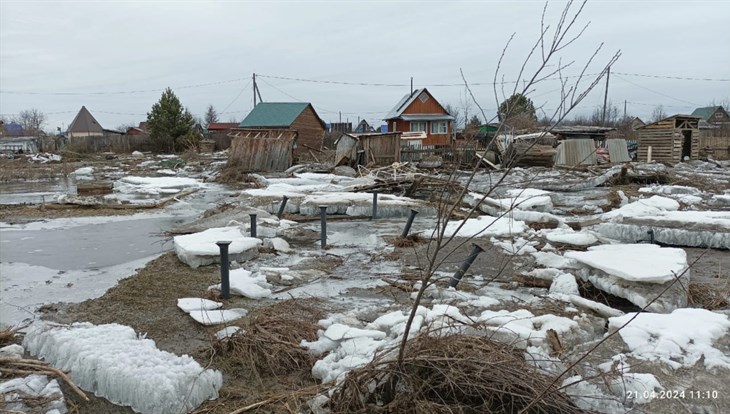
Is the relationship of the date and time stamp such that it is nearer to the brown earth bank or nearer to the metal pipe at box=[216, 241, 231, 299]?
the brown earth bank

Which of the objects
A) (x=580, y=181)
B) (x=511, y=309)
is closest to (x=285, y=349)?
(x=511, y=309)

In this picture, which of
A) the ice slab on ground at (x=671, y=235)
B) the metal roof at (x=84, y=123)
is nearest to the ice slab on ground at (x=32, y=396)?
the ice slab on ground at (x=671, y=235)

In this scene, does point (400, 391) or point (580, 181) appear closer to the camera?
point (400, 391)

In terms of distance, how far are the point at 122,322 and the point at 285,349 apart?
2072 millimetres

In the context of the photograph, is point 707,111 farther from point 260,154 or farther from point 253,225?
point 253,225

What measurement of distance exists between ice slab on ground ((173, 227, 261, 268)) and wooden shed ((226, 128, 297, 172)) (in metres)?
17.5

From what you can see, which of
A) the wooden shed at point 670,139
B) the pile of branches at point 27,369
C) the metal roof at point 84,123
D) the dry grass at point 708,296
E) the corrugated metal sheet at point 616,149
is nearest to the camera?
the pile of branches at point 27,369

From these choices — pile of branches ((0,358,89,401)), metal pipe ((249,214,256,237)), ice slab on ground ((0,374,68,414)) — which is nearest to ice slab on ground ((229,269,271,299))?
metal pipe ((249,214,256,237))

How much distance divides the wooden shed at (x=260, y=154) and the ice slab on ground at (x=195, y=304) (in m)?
20.6

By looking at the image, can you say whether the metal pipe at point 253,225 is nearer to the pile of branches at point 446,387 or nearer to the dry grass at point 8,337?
the dry grass at point 8,337

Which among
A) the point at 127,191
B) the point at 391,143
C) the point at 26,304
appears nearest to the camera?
the point at 26,304

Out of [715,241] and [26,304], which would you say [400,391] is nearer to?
[26,304]

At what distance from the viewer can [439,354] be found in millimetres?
3205

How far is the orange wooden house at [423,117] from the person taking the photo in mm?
41344
